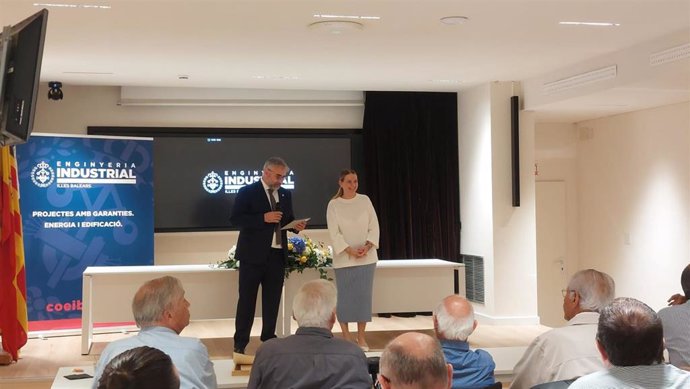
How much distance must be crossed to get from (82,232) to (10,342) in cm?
176

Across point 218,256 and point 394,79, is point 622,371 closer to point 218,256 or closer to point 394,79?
point 394,79

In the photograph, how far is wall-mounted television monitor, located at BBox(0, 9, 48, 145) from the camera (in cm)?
302

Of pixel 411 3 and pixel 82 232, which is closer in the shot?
pixel 411 3

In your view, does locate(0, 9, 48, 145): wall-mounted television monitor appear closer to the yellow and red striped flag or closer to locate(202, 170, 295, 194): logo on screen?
the yellow and red striped flag

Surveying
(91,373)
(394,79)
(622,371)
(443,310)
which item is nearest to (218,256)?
(394,79)

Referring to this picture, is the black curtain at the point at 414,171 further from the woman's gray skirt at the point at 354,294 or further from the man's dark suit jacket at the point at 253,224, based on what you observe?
the man's dark suit jacket at the point at 253,224

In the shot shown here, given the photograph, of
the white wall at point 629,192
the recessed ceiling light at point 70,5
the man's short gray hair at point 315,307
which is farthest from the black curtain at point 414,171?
the man's short gray hair at point 315,307

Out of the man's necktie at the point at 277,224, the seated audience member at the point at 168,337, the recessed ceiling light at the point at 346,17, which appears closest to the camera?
the seated audience member at the point at 168,337

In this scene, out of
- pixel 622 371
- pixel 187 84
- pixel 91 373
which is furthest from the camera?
pixel 187 84

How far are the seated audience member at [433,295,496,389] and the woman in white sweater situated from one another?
3550 mm

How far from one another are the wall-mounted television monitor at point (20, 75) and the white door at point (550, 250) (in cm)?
729

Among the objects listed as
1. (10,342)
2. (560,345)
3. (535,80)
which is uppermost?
(535,80)

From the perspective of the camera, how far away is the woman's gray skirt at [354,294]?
656cm

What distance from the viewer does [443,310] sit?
116 inches
